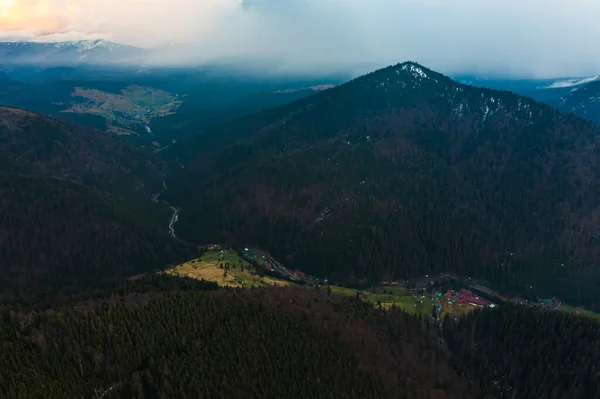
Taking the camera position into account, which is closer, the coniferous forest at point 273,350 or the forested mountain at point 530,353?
the coniferous forest at point 273,350

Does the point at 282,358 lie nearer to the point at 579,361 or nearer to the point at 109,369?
the point at 109,369

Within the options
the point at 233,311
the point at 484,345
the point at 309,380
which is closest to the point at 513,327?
the point at 484,345

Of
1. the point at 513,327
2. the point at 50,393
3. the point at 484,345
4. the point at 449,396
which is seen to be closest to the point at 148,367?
the point at 50,393

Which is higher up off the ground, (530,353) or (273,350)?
(273,350)

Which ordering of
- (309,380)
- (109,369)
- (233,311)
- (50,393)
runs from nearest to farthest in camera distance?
(50,393) → (109,369) → (309,380) → (233,311)

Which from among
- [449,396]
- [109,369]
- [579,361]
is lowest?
[449,396]

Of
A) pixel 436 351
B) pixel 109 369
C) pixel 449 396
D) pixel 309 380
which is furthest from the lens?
pixel 436 351

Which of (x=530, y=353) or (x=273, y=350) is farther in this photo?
(x=530, y=353)

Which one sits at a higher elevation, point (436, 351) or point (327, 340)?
point (327, 340)

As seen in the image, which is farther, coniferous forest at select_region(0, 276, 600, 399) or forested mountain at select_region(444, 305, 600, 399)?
forested mountain at select_region(444, 305, 600, 399)

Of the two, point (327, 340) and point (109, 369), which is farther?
point (327, 340)

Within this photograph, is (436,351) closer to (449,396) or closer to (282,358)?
(449,396)
